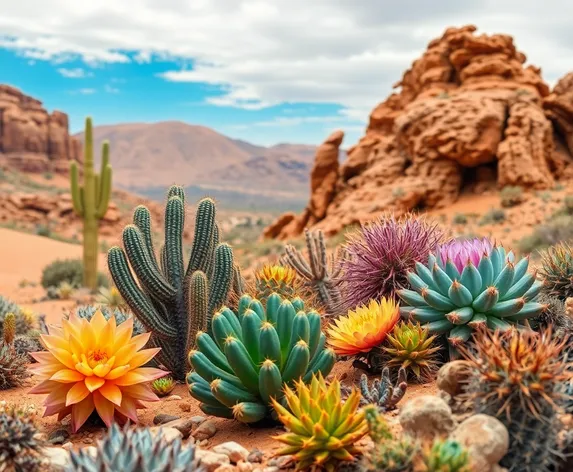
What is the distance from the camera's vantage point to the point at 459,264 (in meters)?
5.04

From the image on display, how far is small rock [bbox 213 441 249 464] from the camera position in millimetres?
3887

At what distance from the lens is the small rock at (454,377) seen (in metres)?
3.78

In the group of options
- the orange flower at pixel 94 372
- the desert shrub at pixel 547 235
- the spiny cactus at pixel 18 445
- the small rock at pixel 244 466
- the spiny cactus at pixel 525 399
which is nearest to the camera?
the spiny cactus at pixel 525 399

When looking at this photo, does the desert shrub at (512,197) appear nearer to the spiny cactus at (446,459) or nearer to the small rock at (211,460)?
the small rock at (211,460)

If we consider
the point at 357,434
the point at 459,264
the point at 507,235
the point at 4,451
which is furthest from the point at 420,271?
the point at 507,235

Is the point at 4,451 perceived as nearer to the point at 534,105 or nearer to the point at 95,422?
the point at 95,422

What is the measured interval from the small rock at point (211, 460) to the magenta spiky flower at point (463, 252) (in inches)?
85.6

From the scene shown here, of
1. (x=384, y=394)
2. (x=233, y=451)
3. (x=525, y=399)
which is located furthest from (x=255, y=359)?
(x=525, y=399)

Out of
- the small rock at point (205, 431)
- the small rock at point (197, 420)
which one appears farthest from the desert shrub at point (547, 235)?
the small rock at point (205, 431)

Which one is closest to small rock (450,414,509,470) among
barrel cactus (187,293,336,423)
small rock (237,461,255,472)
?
small rock (237,461,255,472)

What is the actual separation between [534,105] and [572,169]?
341 centimetres

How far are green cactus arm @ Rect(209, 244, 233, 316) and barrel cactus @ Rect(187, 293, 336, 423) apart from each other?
1193 mm

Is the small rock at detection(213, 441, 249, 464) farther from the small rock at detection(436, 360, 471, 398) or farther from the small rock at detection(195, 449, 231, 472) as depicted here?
the small rock at detection(436, 360, 471, 398)

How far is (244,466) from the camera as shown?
378cm
